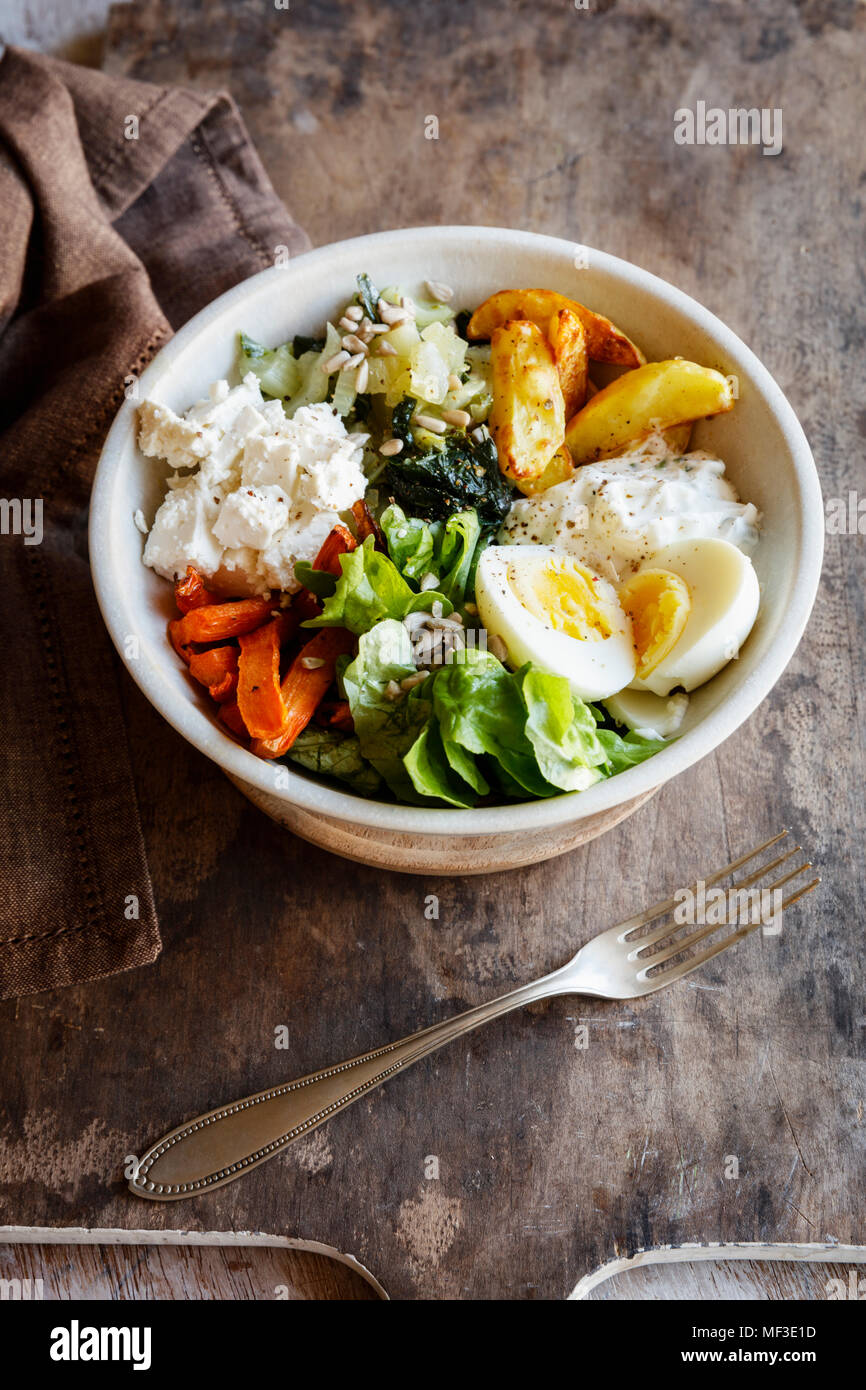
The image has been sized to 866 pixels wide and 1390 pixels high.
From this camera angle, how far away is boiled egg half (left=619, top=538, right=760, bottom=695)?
1951mm

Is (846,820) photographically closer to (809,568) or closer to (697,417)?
(809,568)

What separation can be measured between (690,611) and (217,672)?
846mm

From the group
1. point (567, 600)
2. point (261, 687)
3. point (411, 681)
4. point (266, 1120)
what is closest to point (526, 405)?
point (567, 600)

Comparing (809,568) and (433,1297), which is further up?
(809,568)

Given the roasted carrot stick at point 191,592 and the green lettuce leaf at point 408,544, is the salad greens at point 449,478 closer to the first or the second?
the green lettuce leaf at point 408,544

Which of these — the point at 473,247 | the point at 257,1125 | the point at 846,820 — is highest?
the point at 473,247

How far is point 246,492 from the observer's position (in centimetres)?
201

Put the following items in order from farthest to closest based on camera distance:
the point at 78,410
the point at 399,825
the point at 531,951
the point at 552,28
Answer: the point at 552,28 < the point at 78,410 < the point at 531,951 < the point at 399,825

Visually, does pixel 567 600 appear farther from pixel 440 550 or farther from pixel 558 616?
pixel 440 550

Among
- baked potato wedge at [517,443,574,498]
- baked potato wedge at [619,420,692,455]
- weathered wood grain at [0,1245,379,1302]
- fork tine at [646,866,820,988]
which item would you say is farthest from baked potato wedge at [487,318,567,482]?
weathered wood grain at [0,1245,379,1302]

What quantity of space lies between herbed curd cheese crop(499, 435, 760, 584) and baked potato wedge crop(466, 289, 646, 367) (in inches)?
8.1

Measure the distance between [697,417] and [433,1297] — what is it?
5.59 ft

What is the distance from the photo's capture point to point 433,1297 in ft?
6.49
